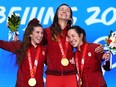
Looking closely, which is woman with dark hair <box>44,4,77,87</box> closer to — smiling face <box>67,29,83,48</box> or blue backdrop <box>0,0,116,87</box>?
smiling face <box>67,29,83,48</box>

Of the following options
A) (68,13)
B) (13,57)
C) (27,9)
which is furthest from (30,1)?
(68,13)

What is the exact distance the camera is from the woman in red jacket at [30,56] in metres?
3.83

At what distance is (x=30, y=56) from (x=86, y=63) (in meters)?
0.55

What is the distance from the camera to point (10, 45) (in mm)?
3846

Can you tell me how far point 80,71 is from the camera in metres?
3.78

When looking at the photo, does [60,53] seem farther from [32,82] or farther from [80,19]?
[80,19]

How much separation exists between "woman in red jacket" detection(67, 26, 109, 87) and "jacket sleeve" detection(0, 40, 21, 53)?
0.50m

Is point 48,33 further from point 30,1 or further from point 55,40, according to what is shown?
point 30,1

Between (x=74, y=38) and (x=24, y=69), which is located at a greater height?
(x=74, y=38)

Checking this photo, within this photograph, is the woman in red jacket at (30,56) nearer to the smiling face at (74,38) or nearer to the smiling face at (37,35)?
the smiling face at (37,35)

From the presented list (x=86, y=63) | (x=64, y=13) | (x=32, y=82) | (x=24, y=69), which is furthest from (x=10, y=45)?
(x=86, y=63)

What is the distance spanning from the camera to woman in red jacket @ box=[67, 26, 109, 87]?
375cm

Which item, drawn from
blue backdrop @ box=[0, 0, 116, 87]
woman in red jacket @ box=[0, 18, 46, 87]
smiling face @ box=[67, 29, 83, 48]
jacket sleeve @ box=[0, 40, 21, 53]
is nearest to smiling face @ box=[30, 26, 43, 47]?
woman in red jacket @ box=[0, 18, 46, 87]

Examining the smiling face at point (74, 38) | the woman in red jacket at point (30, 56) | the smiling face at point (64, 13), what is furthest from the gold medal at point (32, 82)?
the smiling face at point (64, 13)
